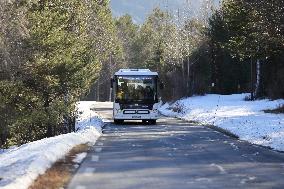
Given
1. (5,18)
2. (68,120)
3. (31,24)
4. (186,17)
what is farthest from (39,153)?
(186,17)

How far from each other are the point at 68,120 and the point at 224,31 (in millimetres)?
29871

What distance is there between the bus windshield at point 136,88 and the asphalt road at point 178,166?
41.2ft

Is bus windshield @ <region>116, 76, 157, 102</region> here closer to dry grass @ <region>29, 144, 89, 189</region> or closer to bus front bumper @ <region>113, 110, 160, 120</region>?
bus front bumper @ <region>113, 110, 160, 120</region>

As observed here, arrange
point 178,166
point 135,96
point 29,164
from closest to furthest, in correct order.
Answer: point 29,164 → point 178,166 → point 135,96

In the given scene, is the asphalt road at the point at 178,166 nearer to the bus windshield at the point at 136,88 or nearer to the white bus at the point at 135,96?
the white bus at the point at 135,96

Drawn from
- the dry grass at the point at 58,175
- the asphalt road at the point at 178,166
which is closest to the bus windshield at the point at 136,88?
the asphalt road at the point at 178,166

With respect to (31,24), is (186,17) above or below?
above

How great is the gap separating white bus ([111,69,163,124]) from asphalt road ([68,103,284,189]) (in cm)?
1219

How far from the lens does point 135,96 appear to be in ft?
110

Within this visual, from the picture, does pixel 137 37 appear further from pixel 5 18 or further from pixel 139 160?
pixel 139 160

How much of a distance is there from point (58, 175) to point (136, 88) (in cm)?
2185

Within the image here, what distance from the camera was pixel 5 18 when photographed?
2264 centimetres

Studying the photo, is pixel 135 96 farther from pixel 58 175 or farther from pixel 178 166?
pixel 58 175

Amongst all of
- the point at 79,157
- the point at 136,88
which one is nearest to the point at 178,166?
the point at 79,157
